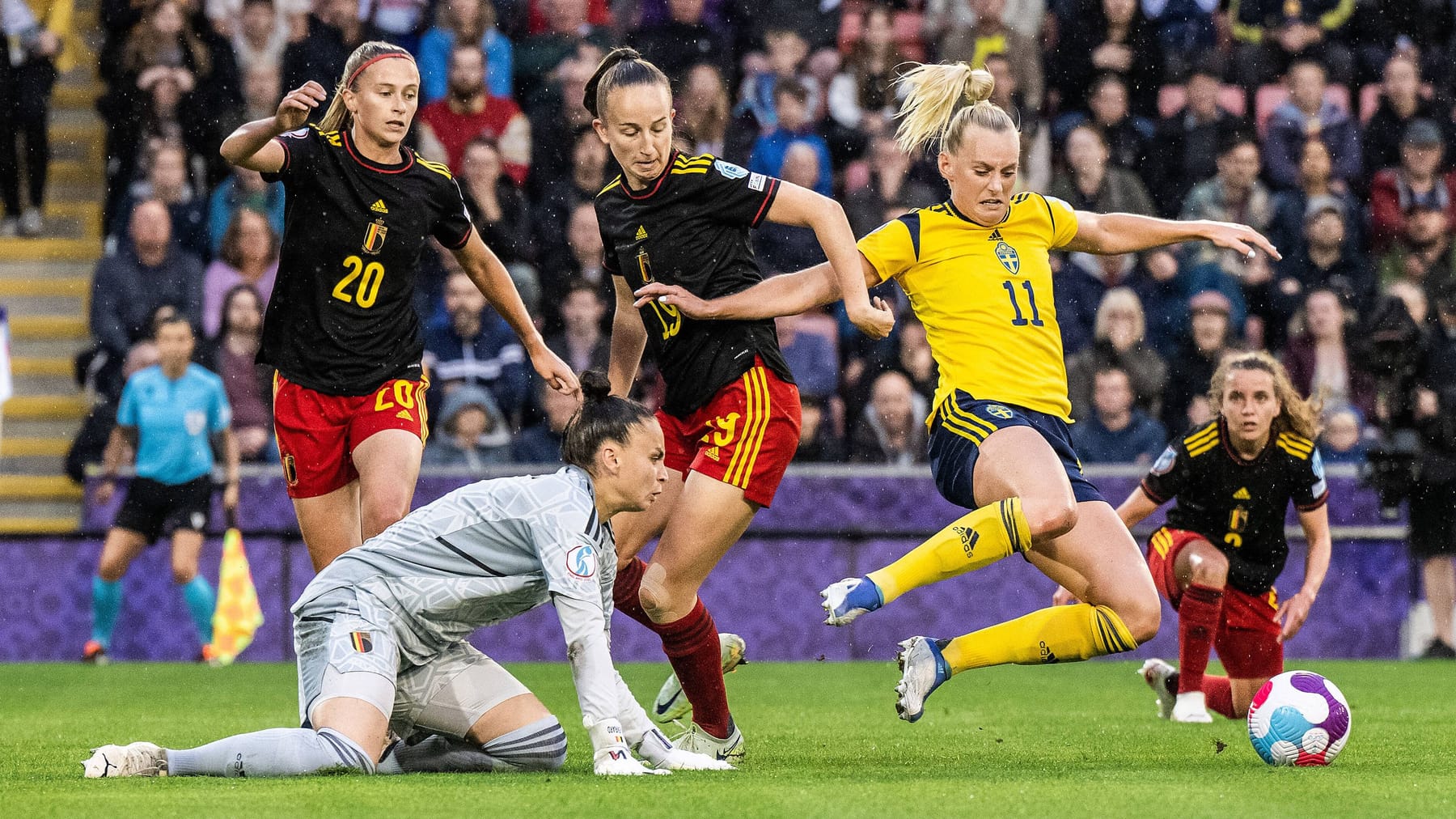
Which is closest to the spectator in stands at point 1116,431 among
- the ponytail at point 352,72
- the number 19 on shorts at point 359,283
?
the number 19 on shorts at point 359,283

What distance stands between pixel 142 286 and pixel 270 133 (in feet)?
23.2

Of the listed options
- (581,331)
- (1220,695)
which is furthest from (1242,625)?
(581,331)

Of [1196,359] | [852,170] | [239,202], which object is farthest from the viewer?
[852,170]

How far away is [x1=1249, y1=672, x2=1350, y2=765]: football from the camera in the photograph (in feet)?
18.1

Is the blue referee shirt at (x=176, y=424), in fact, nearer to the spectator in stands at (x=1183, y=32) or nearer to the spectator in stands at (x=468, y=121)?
the spectator in stands at (x=468, y=121)

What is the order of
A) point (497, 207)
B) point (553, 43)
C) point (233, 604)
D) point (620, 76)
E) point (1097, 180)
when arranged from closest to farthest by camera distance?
point (620, 76) < point (233, 604) < point (497, 207) < point (1097, 180) < point (553, 43)

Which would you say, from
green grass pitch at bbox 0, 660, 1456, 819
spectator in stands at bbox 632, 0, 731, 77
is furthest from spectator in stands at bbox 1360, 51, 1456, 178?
spectator in stands at bbox 632, 0, 731, 77

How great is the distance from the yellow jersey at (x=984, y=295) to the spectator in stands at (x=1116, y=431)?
5668 mm

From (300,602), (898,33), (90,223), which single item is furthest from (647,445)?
(90,223)

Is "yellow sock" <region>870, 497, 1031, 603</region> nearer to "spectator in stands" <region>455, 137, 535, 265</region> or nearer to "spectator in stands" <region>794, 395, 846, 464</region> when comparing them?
"spectator in stands" <region>794, 395, 846, 464</region>

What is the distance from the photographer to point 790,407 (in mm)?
6004

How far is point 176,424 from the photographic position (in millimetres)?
11328

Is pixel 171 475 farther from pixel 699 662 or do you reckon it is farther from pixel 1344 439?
pixel 1344 439

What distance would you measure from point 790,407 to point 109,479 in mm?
7110
